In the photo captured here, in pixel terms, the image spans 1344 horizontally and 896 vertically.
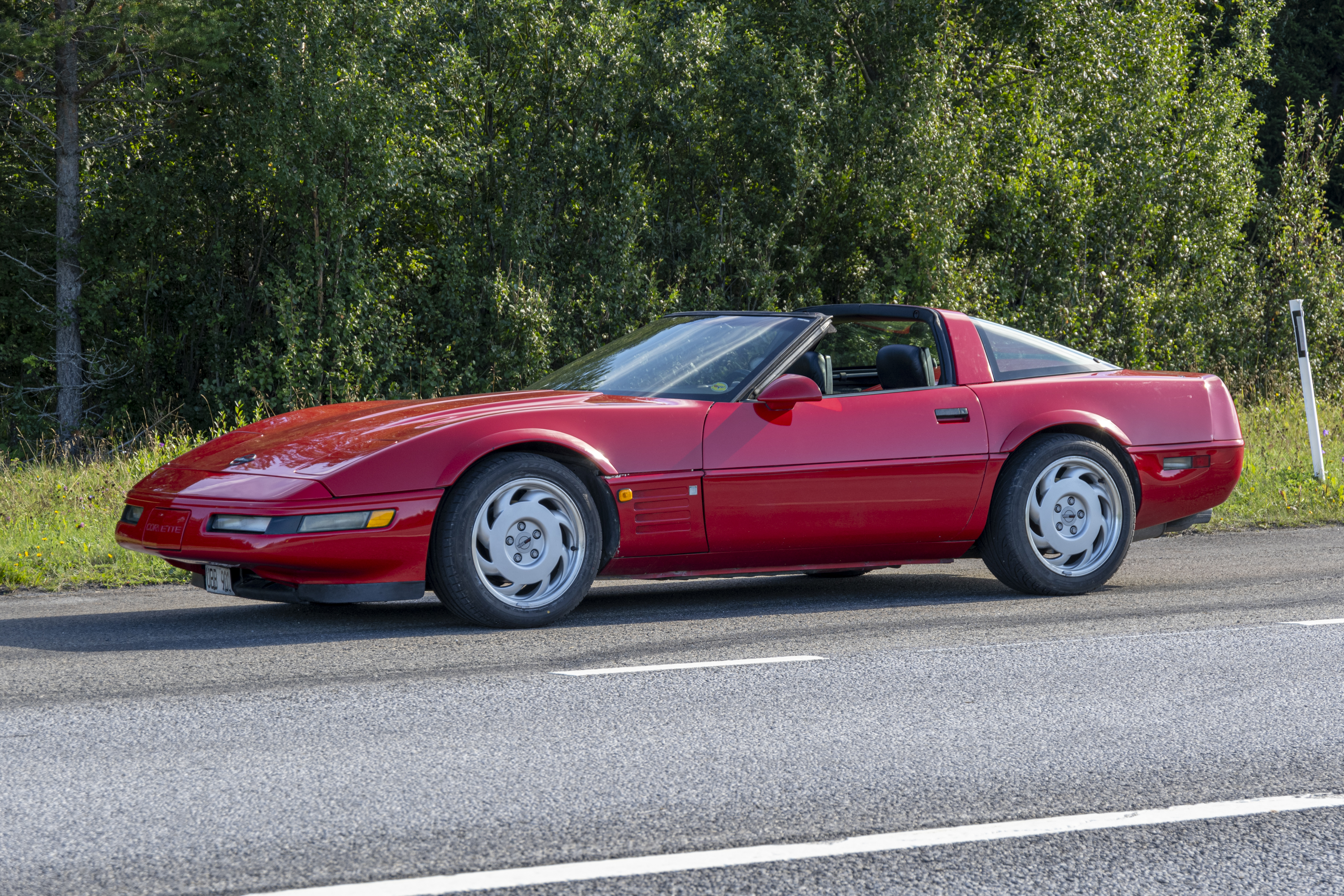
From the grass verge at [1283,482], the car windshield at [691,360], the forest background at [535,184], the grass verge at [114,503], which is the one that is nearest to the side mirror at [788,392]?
the car windshield at [691,360]

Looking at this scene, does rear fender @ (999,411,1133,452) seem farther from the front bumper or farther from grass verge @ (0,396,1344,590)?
grass verge @ (0,396,1344,590)

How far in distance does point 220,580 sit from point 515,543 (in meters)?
1.19

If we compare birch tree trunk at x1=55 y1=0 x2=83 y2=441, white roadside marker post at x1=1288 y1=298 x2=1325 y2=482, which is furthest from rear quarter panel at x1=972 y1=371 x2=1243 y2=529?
birch tree trunk at x1=55 y1=0 x2=83 y2=441

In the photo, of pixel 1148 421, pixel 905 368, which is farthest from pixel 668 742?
pixel 1148 421

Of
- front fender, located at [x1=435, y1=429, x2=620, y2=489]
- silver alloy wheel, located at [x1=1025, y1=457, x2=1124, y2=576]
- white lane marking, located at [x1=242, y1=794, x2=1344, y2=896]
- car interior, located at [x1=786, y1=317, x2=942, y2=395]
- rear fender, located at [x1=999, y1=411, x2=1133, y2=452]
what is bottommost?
white lane marking, located at [x1=242, y1=794, x2=1344, y2=896]

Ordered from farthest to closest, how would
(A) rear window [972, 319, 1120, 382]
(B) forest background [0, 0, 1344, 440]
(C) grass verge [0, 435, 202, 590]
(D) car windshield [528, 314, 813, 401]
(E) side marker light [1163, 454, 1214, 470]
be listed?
(B) forest background [0, 0, 1344, 440]
(C) grass verge [0, 435, 202, 590]
(E) side marker light [1163, 454, 1214, 470]
(A) rear window [972, 319, 1120, 382]
(D) car windshield [528, 314, 813, 401]

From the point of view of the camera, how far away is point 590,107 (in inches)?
659

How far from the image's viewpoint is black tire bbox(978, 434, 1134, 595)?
6699 mm

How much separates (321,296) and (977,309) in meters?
8.31

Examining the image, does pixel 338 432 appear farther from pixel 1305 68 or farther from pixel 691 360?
pixel 1305 68

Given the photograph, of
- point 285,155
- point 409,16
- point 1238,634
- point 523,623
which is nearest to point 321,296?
point 285,155

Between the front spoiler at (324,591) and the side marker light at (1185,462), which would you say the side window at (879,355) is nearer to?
the side marker light at (1185,462)

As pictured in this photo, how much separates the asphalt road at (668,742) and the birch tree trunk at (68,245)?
11988mm

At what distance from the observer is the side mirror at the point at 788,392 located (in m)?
6.14
